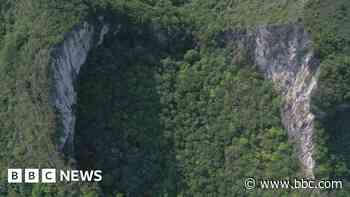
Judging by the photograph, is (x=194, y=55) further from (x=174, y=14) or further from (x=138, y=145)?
(x=138, y=145)

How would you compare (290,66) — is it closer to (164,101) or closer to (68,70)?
(164,101)

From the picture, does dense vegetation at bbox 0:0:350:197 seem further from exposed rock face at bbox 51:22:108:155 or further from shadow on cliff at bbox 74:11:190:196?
exposed rock face at bbox 51:22:108:155

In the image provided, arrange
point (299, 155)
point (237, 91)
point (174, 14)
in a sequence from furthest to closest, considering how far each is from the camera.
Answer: point (174, 14) < point (237, 91) < point (299, 155)

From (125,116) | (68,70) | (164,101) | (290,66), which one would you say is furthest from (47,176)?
(290,66)

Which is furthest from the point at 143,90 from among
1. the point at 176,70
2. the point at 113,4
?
the point at 113,4

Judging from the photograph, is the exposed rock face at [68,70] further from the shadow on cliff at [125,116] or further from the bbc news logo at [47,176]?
the bbc news logo at [47,176]

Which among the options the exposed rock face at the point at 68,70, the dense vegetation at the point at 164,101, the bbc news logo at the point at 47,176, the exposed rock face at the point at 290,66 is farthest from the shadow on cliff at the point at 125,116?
the exposed rock face at the point at 290,66
